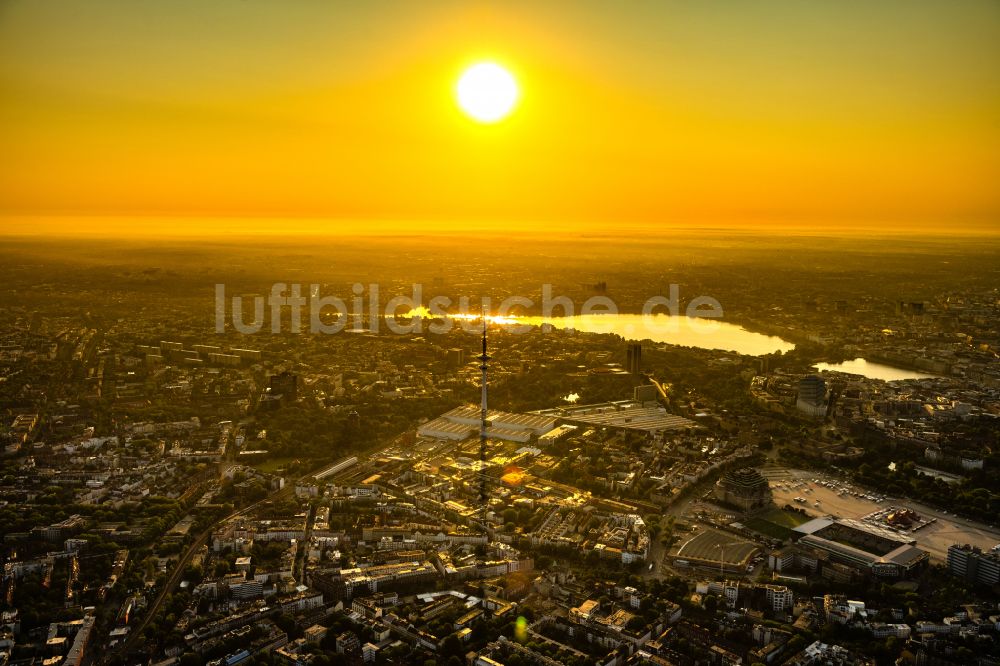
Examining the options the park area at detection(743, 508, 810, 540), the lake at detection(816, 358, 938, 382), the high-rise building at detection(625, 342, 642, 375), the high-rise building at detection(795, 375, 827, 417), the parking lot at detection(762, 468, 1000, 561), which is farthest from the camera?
the lake at detection(816, 358, 938, 382)

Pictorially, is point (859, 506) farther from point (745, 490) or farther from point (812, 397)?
point (812, 397)

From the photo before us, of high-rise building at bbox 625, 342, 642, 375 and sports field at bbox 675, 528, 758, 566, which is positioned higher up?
high-rise building at bbox 625, 342, 642, 375

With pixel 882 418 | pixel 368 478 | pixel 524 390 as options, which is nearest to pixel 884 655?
pixel 368 478

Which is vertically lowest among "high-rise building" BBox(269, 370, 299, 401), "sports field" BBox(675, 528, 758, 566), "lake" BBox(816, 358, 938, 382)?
"sports field" BBox(675, 528, 758, 566)

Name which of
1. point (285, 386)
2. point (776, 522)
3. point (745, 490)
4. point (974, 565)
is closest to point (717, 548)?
point (776, 522)

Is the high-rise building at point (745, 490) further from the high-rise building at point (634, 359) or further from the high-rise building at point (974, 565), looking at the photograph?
the high-rise building at point (634, 359)

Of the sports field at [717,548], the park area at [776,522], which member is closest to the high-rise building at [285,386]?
the sports field at [717,548]

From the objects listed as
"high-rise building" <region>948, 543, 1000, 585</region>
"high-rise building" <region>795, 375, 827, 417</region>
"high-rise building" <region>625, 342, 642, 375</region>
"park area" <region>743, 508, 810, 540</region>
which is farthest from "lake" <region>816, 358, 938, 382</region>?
"high-rise building" <region>948, 543, 1000, 585</region>

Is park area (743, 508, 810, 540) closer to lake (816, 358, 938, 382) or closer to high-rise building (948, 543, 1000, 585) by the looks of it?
high-rise building (948, 543, 1000, 585)
